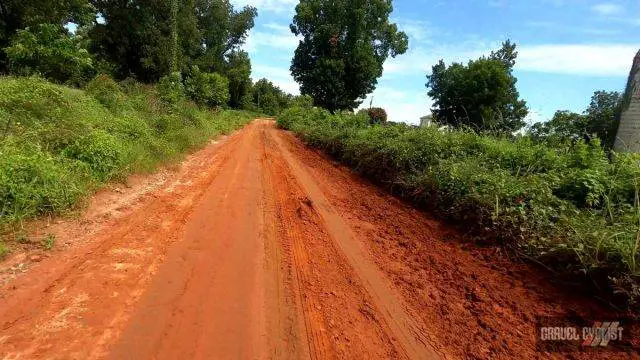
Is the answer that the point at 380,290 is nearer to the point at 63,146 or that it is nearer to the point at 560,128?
the point at 63,146

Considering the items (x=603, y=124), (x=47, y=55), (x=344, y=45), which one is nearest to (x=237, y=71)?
(x=344, y=45)

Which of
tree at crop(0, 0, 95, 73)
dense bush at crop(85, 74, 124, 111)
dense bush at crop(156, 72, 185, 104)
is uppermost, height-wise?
tree at crop(0, 0, 95, 73)

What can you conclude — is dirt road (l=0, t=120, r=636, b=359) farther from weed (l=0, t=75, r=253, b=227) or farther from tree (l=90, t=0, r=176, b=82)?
tree (l=90, t=0, r=176, b=82)

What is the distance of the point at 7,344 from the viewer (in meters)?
2.68

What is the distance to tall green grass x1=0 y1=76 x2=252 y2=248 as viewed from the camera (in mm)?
5027

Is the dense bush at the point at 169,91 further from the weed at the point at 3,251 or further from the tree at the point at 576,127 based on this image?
the tree at the point at 576,127

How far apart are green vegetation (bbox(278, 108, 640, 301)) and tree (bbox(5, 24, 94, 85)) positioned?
12.6 metres

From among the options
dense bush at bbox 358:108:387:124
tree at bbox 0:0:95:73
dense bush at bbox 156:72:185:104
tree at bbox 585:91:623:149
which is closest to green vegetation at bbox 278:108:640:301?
tree at bbox 585:91:623:149

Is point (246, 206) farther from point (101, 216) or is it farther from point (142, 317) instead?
point (142, 317)

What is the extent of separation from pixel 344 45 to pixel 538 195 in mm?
33577

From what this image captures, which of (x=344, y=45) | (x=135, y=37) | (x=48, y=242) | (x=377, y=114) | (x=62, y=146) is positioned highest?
(x=344, y=45)

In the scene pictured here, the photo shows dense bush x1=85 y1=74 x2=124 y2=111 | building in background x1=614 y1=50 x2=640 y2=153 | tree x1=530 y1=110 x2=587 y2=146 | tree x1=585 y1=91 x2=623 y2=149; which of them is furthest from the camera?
dense bush x1=85 y1=74 x2=124 y2=111

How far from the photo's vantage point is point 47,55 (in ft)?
44.0

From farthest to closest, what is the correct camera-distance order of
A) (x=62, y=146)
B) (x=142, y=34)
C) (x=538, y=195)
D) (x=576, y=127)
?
(x=142, y=34), (x=576, y=127), (x=62, y=146), (x=538, y=195)
